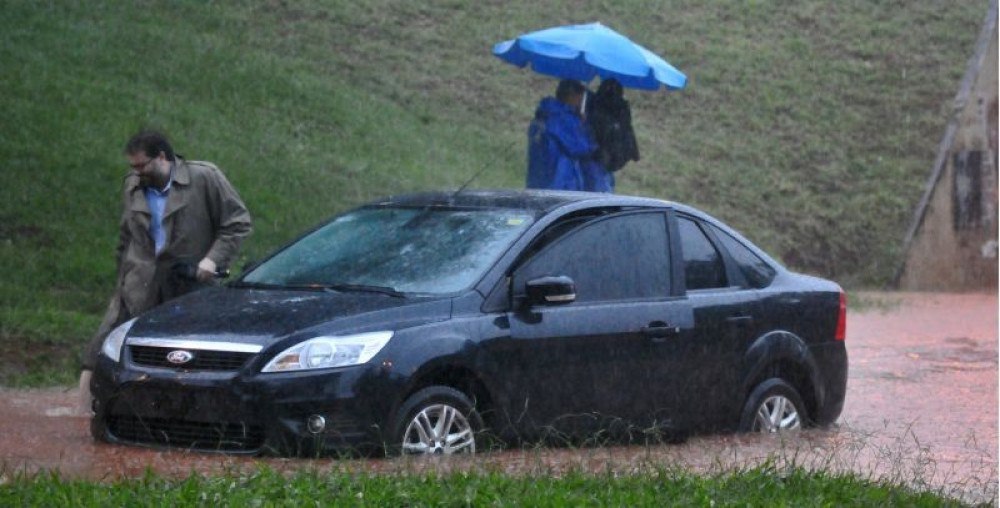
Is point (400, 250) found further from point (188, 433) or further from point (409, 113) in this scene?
point (409, 113)

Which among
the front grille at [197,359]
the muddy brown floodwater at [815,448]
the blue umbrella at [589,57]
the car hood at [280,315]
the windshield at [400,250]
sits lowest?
the muddy brown floodwater at [815,448]

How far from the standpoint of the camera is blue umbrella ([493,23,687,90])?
43.9 feet

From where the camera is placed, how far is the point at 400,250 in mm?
8484

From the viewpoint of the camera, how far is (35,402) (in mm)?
10219

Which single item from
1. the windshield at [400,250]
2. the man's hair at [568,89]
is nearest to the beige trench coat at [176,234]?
the windshield at [400,250]

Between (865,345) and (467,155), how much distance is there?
272 inches

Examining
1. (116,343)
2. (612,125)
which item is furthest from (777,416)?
(612,125)

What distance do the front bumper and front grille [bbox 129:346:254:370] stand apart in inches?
1.9

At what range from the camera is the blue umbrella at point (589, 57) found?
43.9 feet

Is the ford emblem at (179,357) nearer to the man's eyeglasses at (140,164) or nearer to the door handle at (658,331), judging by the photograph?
the man's eyeglasses at (140,164)

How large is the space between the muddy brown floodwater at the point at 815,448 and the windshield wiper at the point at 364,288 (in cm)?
90

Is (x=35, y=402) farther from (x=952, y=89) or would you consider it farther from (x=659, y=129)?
(x=952, y=89)

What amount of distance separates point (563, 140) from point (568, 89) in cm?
41

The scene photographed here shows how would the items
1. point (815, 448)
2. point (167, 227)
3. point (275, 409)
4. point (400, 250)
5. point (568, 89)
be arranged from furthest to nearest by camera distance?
point (568, 89) → point (167, 227) → point (815, 448) → point (400, 250) → point (275, 409)
